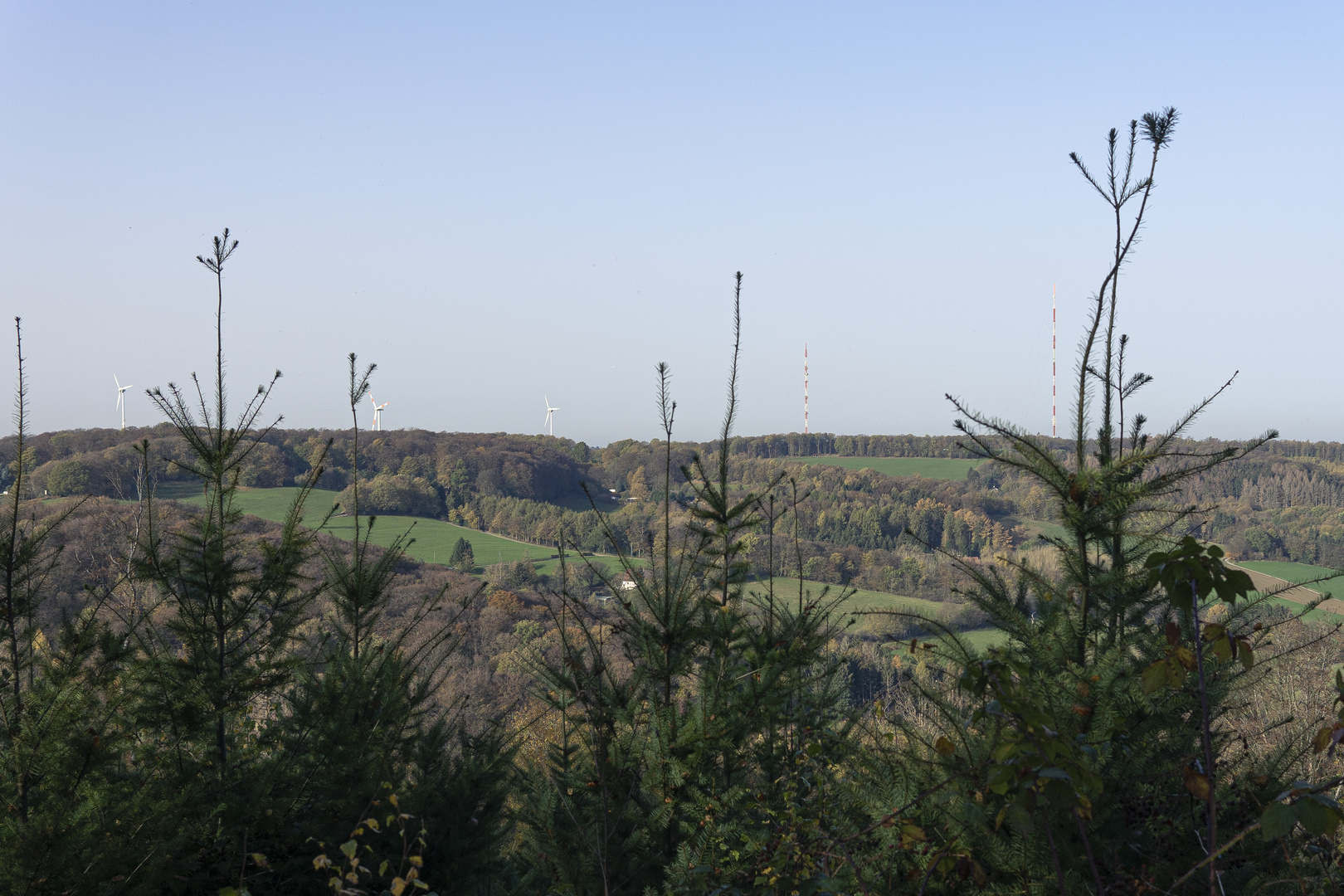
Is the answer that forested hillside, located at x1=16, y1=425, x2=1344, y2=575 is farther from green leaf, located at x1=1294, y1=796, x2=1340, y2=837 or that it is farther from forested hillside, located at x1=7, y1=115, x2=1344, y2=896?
green leaf, located at x1=1294, y1=796, x2=1340, y2=837

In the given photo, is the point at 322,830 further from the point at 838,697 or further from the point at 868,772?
the point at 838,697

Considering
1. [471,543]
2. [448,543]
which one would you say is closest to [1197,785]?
[448,543]

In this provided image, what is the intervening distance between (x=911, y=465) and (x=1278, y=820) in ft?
302

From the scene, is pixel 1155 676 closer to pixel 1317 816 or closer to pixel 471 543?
pixel 1317 816

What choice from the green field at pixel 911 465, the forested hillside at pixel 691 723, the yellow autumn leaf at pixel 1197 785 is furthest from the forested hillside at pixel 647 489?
the yellow autumn leaf at pixel 1197 785

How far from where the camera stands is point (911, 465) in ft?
297

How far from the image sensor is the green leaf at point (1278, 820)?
158 centimetres

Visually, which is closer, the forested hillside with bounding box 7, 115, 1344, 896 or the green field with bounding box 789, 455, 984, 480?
the forested hillside with bounding box 7, 115, 1344, 896

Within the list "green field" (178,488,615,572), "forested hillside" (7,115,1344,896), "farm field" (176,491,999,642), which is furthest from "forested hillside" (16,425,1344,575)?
"forested hillside" (7,115,1344,896)

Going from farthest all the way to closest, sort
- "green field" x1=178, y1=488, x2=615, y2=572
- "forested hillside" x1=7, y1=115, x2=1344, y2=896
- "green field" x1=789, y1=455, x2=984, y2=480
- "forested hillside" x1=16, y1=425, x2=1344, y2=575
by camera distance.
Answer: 1. "green field" x1=789, y1=455, x2=984, y2=480
2. "green field" x1=178, y1=488, x2=615, y2=572
3. "forested hillside" x1=16, y1=425, x2=1344, y2=575
4. "forested hillside" x1=7, y1=115, x2=1344, y2=896

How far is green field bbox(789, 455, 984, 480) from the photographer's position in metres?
84.2

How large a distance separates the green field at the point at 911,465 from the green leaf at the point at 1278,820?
8068cm

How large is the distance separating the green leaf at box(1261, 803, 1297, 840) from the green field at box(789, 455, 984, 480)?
80683 millimetres

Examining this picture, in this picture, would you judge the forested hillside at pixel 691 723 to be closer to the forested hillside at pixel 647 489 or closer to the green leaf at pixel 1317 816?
the green leaf at pixel 1317 816
